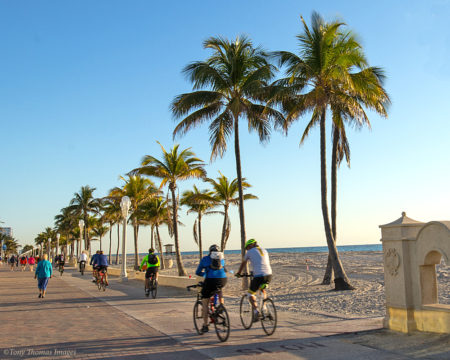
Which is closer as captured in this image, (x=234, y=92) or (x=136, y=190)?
(x=234, y=92)

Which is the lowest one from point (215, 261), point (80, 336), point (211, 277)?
point (80, 336)

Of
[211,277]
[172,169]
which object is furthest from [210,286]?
[172,169]

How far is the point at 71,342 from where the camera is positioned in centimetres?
765

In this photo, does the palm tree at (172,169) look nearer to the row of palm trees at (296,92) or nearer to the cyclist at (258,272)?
the row of palm trees at (296,92)

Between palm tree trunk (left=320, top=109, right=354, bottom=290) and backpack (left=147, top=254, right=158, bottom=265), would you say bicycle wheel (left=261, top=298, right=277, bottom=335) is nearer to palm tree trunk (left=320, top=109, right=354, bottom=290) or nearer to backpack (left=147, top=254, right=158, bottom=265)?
backpack (left=147, top=254, right=158, bottom=265)

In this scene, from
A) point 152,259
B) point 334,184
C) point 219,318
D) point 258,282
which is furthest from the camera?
point 334,184

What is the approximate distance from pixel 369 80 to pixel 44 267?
14185 mm

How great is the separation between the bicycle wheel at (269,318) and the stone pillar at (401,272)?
2.17m

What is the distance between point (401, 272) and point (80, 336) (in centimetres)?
610

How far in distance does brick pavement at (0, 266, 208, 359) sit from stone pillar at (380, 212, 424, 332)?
148 inches

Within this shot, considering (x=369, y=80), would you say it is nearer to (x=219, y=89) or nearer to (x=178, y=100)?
(x=219, y=89)

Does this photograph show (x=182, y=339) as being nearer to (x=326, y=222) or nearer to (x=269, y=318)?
(x=269, y=318)

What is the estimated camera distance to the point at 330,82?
1781cm

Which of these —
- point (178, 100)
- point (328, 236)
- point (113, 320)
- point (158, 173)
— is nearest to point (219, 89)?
point (178, 100)
